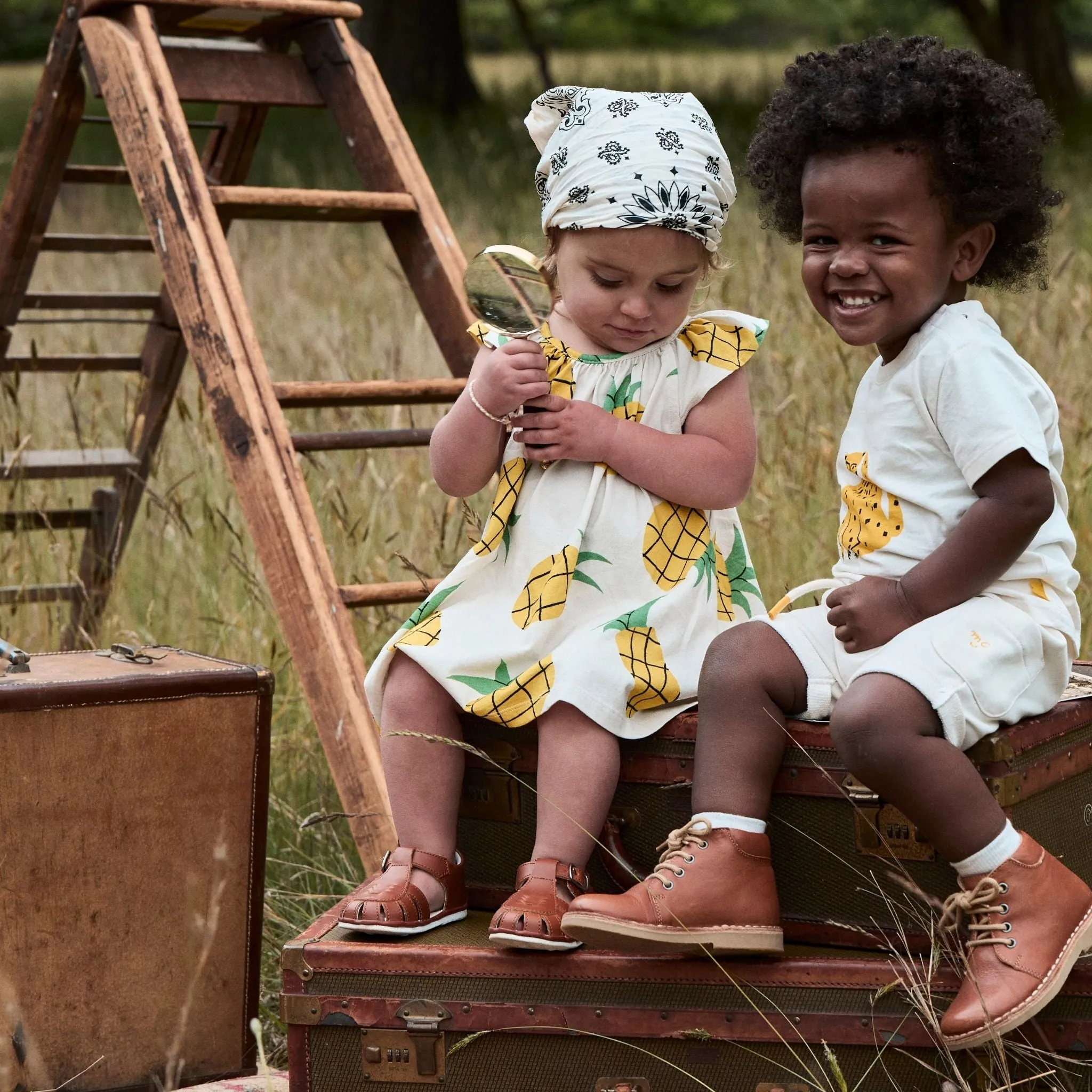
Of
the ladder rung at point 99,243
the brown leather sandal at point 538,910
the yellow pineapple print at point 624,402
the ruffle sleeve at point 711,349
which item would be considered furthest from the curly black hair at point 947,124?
the ladder rung at point 99,243

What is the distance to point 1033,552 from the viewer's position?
2162mm

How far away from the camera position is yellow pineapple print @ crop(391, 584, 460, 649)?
7.85 feet

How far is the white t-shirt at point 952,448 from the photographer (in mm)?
2074

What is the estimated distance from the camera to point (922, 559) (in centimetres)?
215

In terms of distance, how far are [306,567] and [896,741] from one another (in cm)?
127

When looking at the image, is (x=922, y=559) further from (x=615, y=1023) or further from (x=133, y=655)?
(x=133, y=655)

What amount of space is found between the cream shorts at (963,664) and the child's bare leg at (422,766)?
20.9 inches

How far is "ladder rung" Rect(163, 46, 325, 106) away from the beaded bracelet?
53.6 inches

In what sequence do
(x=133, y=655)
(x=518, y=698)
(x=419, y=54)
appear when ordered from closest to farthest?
(x=518, y=698)
(x=133, y=655)
(x=419, y=54)

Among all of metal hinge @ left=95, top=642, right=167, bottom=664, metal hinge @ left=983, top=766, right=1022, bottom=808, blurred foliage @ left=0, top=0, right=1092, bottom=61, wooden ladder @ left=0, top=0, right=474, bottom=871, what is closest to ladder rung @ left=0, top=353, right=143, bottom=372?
wooden ladder @ left=0, top=0, right=474, bottom=871

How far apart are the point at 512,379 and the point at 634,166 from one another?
359 millimetres

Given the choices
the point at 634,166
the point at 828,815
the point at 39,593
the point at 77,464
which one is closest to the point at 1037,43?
the point at 77,464

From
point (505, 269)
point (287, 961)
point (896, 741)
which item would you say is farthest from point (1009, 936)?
point (505, 269)

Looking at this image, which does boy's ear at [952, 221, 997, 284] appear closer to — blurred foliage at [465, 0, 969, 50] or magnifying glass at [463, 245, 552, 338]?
magnifying glass at [463, 245, 552, 338]
